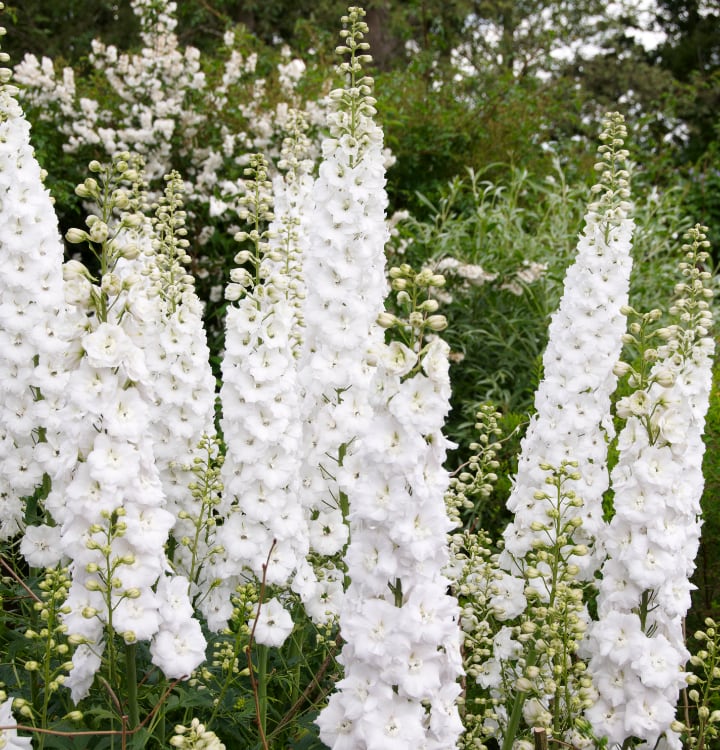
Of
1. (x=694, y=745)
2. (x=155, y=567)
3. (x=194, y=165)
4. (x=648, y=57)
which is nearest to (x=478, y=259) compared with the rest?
(x=194, y=165)

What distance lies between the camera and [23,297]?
138 inches

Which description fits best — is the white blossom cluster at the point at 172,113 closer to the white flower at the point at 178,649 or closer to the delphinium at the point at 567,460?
the delphinium at the point at 567,460

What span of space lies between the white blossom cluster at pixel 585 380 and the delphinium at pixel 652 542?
0.39 meters

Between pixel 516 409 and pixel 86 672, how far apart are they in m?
4.21

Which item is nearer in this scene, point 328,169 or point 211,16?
point 328,169

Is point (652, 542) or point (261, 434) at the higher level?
point (261, 434)

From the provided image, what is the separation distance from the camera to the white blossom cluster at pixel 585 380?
348 cm

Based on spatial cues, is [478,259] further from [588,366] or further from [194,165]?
[588,366]

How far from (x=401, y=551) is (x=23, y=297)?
6.47ft

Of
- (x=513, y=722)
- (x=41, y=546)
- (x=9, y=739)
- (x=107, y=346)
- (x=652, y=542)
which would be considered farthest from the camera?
(x=41, y=546)

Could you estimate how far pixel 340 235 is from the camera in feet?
11.2

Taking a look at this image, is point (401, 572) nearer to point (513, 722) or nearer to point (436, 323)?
point (436, 323)

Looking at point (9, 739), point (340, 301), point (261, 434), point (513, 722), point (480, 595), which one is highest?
point (340, 301)

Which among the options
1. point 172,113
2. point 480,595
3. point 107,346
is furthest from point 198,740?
point 172,113
